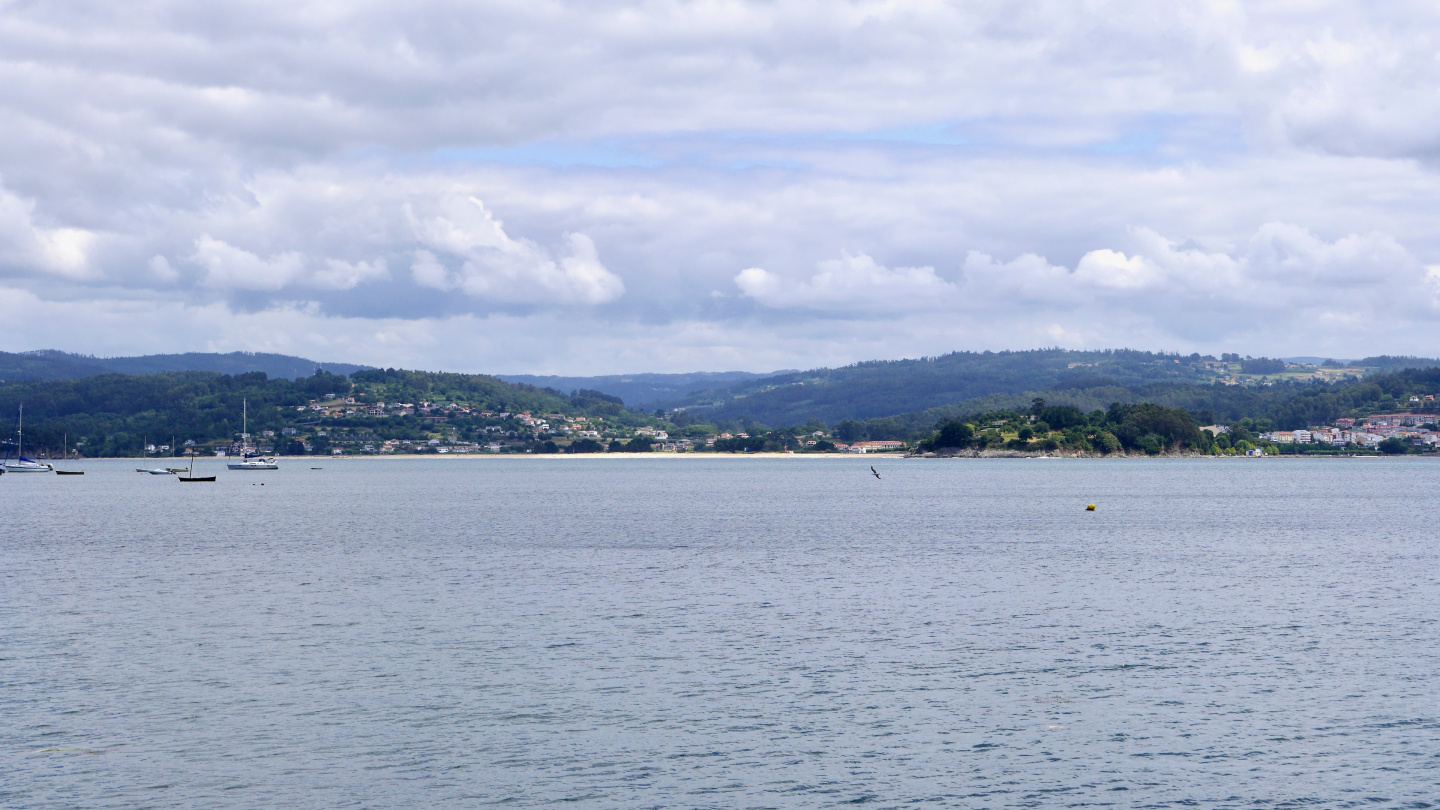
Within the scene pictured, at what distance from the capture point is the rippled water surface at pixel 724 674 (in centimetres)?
2173

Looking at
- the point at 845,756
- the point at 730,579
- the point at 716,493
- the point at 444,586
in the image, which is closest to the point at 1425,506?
the point at 716,493

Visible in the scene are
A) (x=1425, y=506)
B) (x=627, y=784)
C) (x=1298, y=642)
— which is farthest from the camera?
(x=1425, y=506)

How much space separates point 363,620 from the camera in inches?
1585

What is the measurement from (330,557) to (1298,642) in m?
46.9

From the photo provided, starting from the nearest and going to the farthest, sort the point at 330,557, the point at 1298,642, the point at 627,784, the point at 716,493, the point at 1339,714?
the point at 627,784
the point at 1339,714
the point at 1298,642
the point at 330,557
the point at 716,493

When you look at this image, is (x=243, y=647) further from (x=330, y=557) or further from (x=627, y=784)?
(x=330, y=557)

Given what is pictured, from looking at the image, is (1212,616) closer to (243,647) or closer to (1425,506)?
(243,647)

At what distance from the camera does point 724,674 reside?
100 feet

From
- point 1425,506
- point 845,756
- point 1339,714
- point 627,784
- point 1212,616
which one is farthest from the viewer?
point 1425,506

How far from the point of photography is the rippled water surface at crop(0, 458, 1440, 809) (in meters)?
21.7

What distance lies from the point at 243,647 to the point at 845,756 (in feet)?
65.5

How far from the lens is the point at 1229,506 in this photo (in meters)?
108

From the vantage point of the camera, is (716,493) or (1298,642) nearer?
(1298,642)

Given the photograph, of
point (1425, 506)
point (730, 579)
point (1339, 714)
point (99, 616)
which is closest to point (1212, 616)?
point (1339, 714)
